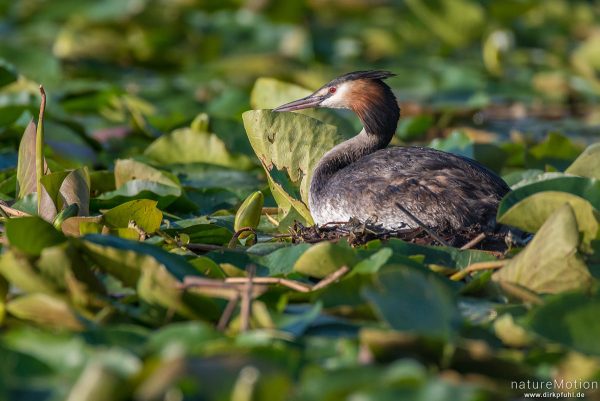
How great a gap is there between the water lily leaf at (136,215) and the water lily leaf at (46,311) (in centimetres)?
139

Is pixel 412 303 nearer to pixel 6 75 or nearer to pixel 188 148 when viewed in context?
pixel 188 148

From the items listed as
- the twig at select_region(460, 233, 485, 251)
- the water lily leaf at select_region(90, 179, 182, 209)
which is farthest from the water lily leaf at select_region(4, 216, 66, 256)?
the twig at select_region(460, 233, 485, 251)

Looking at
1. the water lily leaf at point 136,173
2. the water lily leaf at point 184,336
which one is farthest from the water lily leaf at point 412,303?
the water lily leaf at point 136,173

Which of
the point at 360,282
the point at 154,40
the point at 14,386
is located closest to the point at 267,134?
the point at 360,282

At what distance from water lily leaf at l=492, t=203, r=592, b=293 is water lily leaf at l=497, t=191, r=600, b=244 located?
214 millimetres

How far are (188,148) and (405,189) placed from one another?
87.3 inches

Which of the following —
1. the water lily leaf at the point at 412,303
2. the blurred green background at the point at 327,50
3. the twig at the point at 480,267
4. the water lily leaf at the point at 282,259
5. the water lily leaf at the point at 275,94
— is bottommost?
the blurred green background at the point at 327,50

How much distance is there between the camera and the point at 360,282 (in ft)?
14.5

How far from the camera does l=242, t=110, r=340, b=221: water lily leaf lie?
6.24 meters

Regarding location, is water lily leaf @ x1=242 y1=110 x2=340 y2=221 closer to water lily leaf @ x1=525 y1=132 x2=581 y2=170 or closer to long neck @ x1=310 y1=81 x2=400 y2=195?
long neck @ x1=310 y1=81 x2=400 y2=195

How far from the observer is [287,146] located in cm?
639

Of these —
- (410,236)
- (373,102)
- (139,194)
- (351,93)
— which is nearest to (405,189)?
(410,236)

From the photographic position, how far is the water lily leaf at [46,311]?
12.4 ft

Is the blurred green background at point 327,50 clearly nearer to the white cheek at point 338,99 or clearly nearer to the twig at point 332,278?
the white cheek at point 338,99
